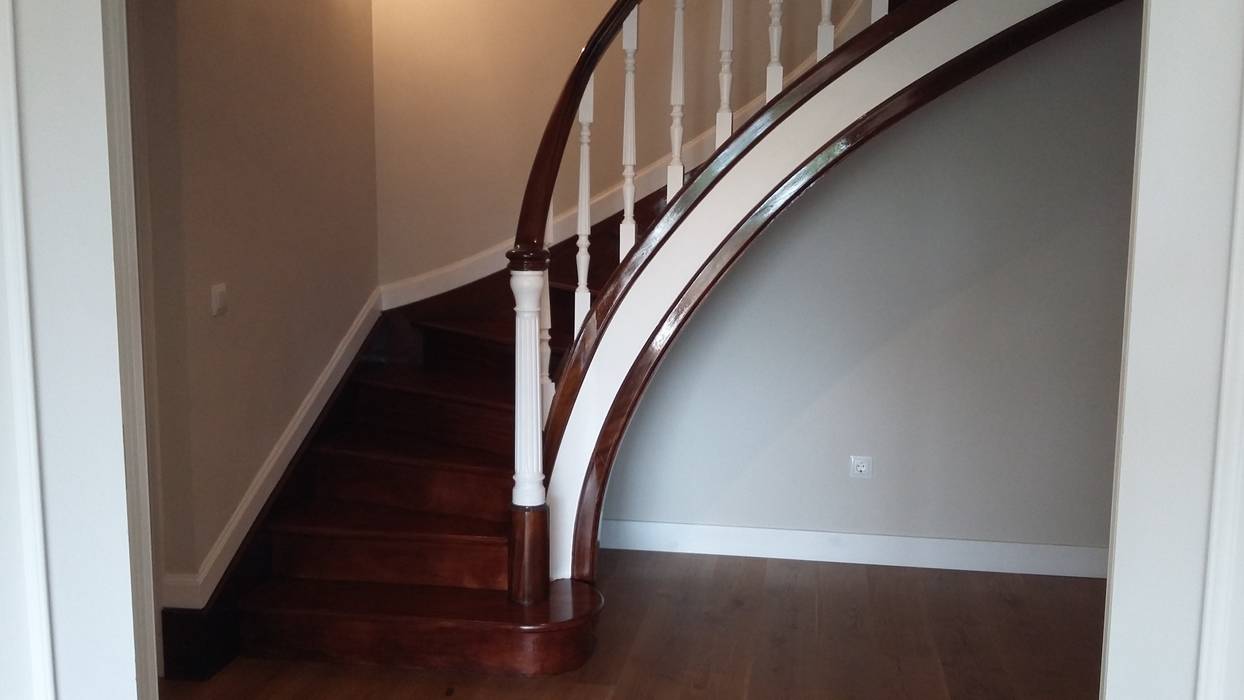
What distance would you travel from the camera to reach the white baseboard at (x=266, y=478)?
3.02 m

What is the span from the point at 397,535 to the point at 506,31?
2.21 m

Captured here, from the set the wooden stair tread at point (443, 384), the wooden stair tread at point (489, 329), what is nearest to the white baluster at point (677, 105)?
the wooden stair tread at point (489, 329)

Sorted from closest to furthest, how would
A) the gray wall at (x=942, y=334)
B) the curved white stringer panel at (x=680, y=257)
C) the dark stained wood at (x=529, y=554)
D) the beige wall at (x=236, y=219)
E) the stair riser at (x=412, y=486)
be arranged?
the beige wall at (x=236, y=219)
the dark stained wood at (x=529, y=554)
the curved white stringer panel at (x=680, y=257)
the stair riser at (x=412, y=486)
the gray wall at (x=942, y=334)

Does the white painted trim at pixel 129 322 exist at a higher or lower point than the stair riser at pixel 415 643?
higher

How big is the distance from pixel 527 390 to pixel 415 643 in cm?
84

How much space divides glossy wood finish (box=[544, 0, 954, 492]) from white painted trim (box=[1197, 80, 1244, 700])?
6.74 feet

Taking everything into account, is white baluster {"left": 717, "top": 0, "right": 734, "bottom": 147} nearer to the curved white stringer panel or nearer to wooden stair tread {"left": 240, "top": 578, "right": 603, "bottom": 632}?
the curved white stringer panel

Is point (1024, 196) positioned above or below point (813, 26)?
below

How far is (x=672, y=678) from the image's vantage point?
3082mm

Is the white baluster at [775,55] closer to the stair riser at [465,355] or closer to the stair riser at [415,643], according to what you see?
the stair riser at [465,355]

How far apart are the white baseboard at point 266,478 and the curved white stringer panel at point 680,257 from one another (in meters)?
0.95

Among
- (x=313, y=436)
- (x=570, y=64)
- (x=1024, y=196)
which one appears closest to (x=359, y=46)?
(x=570, y=64)

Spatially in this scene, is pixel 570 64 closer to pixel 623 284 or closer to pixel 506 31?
pixel 506 31

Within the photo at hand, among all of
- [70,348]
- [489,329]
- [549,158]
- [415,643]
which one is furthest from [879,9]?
[70,348]
